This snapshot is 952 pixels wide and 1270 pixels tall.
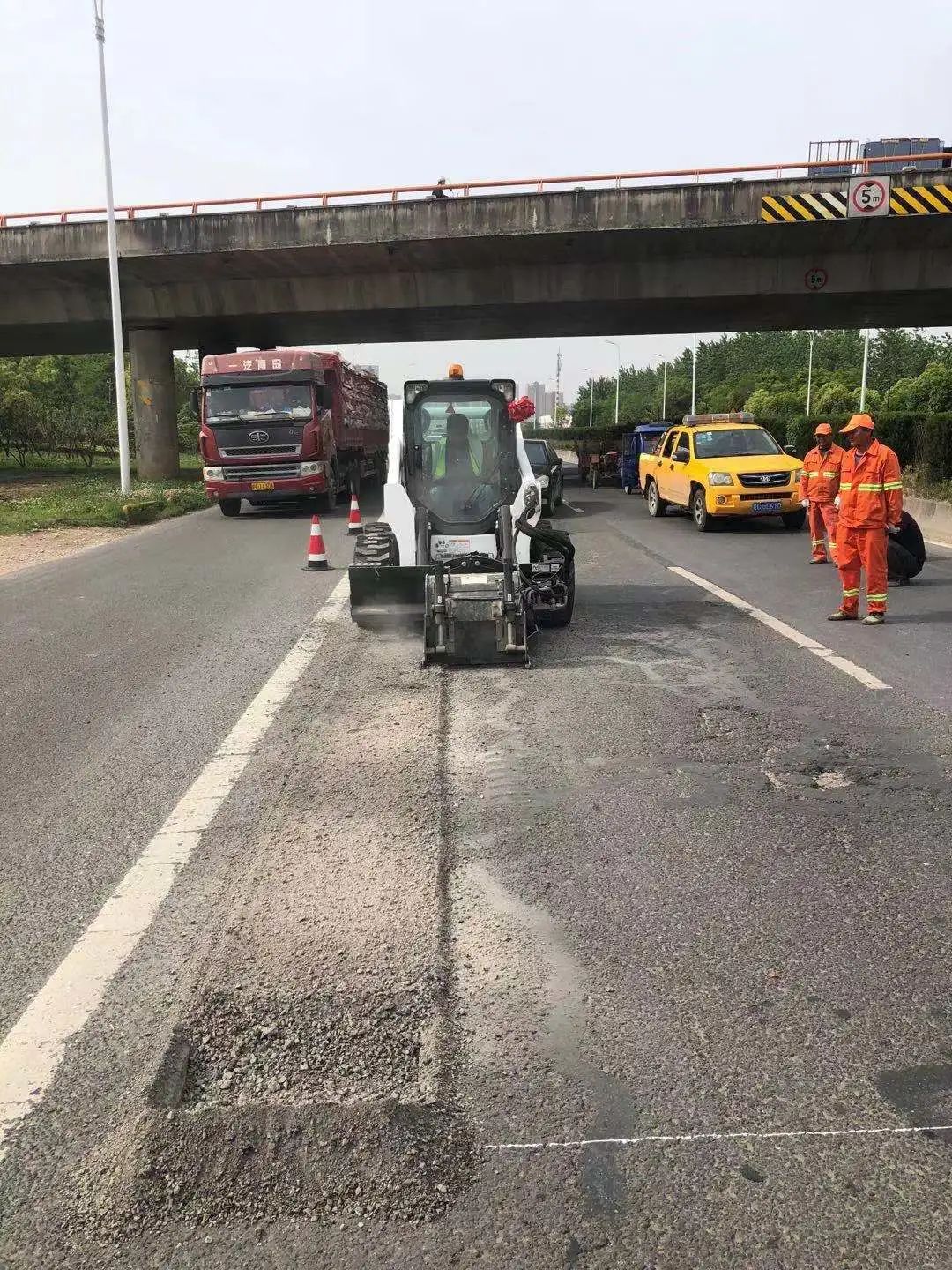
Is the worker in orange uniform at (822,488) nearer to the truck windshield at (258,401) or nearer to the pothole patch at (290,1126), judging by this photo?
the pothole patch at (290,1126)

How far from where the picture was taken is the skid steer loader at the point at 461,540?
7766mm

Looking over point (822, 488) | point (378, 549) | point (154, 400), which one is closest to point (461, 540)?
point (378, 549)

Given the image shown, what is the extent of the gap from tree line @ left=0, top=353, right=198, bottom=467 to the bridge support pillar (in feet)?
9.36

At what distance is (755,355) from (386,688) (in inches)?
4735

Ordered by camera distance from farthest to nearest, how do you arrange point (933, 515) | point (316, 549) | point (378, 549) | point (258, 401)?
point (258, 401), point (933, 515), point (316, 549), point (378, 549)

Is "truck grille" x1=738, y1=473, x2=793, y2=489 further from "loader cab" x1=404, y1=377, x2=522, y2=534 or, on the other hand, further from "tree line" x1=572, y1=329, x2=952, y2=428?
"tree line" x1=572, y1=329, x2=952, y2=428

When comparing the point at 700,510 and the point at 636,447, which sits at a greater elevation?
the point at 636,447

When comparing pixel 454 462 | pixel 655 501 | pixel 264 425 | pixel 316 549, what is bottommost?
pixel 316 549

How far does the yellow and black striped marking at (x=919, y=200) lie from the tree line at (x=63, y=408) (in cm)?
2281

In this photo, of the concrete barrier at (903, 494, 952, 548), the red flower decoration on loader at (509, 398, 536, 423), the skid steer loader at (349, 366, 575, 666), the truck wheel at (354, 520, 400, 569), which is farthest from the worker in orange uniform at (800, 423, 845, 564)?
the truck wheel at (354, 520, 400, 569)

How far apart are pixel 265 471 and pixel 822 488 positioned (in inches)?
504

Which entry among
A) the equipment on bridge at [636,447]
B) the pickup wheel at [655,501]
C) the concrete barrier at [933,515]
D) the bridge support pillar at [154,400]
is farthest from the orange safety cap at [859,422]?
the bridge support pillar at [154,400]

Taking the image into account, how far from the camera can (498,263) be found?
2897 cm

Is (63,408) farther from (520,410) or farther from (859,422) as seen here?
(859,422)
